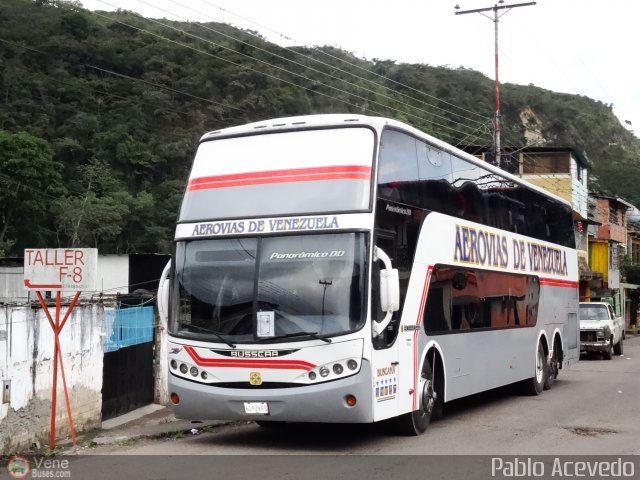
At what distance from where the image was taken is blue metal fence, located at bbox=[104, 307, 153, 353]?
43.0 feet

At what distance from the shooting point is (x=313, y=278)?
9.96 metres

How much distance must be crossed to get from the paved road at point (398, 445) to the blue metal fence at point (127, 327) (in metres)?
2.31

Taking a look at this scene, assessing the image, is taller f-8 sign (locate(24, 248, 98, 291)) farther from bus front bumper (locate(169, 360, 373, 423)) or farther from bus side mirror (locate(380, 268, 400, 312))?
bus side mirror (locate(380, 268, 400, 312))

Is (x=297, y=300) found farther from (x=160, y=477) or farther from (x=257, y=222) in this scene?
(x=160, y=477)

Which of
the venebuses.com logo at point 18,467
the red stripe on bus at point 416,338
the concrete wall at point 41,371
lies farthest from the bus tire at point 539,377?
the venebuses.com logo at point 18,467

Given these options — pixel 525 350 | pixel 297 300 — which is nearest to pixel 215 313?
pixel 297 300

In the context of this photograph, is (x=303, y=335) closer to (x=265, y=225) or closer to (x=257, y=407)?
(x=257, y=407)

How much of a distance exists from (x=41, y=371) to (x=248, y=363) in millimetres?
2891

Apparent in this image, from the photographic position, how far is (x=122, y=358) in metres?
13.6

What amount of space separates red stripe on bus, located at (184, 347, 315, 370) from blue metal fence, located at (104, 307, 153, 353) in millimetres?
3115

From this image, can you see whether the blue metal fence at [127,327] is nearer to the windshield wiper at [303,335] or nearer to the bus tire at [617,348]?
the windshield wiper at [303,335]

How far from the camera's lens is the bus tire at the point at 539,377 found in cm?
1736

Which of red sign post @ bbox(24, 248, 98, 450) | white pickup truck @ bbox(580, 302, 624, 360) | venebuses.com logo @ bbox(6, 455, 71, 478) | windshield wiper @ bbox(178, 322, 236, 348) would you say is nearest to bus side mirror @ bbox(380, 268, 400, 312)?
windshield wiper @ bbox(178, 322, 236, 348)

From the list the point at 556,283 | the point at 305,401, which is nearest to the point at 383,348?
the point at 305,401
